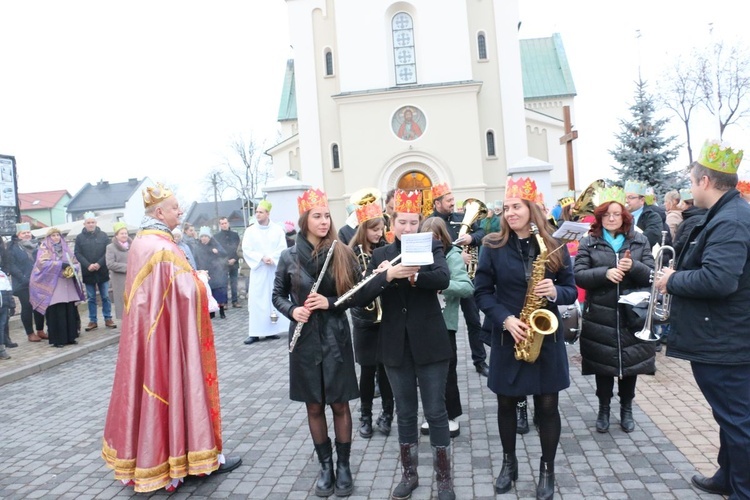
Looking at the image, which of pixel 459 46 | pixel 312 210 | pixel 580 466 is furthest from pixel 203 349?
pixel 459 46

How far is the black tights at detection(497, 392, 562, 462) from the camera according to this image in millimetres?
4152

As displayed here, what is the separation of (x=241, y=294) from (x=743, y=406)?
14.7m

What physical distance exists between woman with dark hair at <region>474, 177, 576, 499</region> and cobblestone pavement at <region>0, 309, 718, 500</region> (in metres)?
0.45

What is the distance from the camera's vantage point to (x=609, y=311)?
5.43 m

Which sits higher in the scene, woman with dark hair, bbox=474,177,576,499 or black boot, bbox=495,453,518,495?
woman with dark hair, bbox=474,177,576,499

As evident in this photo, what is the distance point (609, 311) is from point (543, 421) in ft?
5.44

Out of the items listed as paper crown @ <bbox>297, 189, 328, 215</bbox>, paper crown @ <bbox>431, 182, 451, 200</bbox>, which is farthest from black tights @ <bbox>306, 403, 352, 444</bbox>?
paper crown @ <bbox>431, 182, 451, 200</bbox>

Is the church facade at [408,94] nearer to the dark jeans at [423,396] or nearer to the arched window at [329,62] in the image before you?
the arched window at [329,62]

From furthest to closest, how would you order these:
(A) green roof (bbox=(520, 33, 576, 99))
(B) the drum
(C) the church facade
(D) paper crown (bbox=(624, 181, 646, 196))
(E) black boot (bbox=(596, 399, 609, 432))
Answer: (A) green roof (bbox=(520, 33, 576, 99)), (C) the church facade, (D) paper crown (bbox=(624, 181, 646, 196)), (B) the drum, (E) black boot (bbox=(596, 399, 609, 432))

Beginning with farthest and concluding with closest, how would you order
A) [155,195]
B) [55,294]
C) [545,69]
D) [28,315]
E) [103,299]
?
[545,69] < [103,299] < [28,315] < [55,294] < [155,195]

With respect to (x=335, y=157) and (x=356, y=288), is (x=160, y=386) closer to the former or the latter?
(x=356, y=288)

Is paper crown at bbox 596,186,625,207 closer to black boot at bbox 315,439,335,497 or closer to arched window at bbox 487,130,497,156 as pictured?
black boot at bbox 315,439,335,497

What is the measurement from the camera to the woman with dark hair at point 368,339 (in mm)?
5512

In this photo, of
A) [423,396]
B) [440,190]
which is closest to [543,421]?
[423,396]
